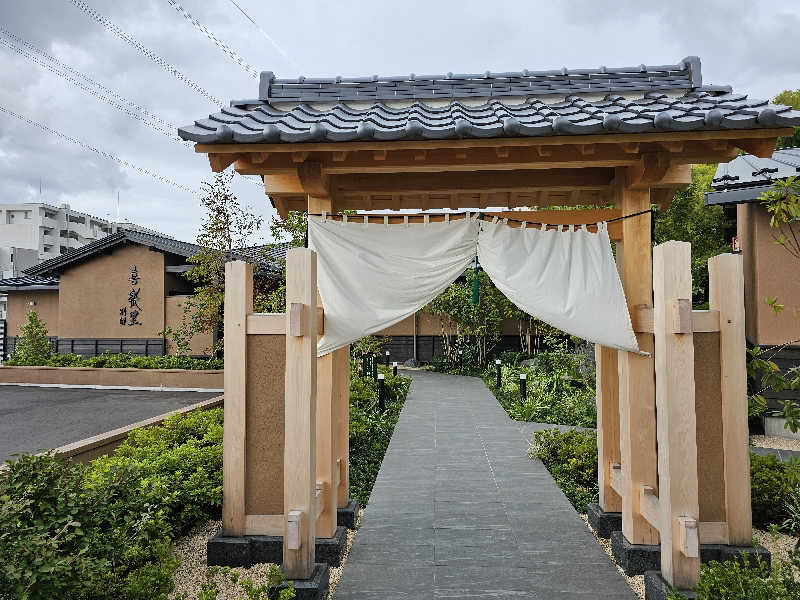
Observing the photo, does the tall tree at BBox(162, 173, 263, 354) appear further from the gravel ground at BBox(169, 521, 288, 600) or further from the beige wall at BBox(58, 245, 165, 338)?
the gravel ground at BBox(169, 521, 288, 600)

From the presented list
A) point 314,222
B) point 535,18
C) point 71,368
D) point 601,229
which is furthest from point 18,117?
point 601,229

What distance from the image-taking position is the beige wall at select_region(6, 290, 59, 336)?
20.8 metres

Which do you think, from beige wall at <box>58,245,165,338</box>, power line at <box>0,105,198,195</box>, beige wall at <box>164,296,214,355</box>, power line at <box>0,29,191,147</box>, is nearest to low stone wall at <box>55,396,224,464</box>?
beige wall at <box>164,296,214,355</box>

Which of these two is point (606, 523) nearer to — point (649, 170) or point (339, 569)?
point (339, 569)

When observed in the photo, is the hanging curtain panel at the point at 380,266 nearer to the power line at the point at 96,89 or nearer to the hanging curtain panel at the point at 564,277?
the hanging curtain panel at the point at 564,277

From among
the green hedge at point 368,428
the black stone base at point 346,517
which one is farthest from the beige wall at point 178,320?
the black stone base at point 346,517

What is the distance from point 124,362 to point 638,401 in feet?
49.3

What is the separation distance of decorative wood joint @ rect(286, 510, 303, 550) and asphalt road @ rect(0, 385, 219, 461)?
184 inches

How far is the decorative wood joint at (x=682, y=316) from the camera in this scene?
3158 mm

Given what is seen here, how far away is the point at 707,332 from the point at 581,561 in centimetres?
209

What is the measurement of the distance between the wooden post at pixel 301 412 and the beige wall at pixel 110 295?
16.0 meters

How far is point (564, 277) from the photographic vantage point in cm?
385

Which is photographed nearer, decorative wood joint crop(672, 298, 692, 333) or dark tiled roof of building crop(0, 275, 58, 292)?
decorative wood joint crop(672, 298, 692, 333)

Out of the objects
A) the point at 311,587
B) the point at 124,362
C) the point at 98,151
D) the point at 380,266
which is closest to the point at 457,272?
the point at 380,266
